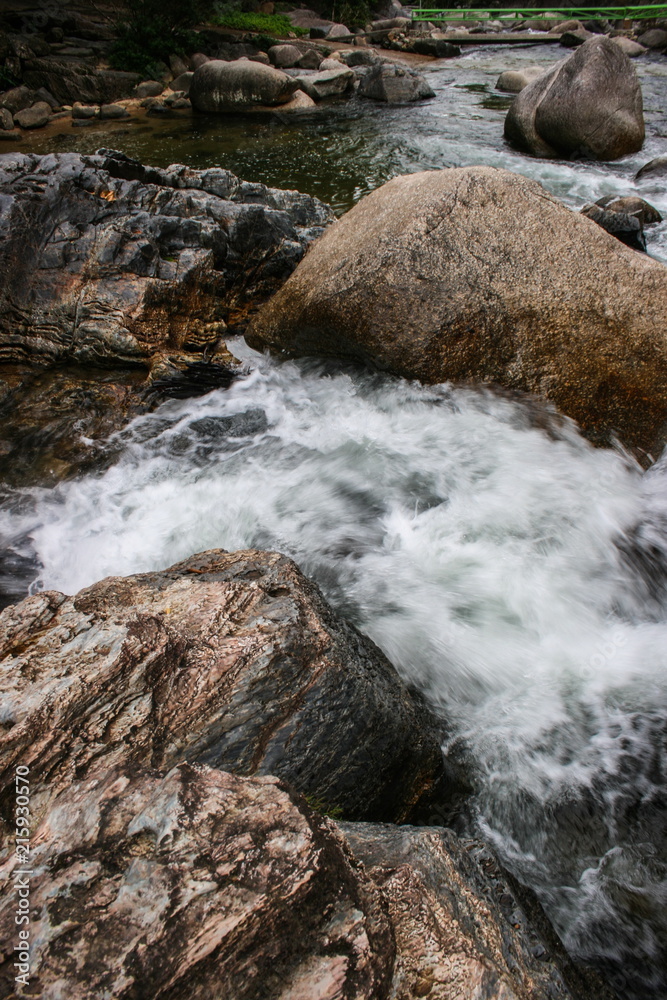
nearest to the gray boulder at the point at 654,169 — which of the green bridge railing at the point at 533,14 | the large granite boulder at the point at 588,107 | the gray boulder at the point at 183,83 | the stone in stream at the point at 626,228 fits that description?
the large granite boulder at the point at 588,107

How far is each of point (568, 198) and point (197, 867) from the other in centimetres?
966

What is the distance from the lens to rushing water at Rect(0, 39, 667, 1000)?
2.25 metres

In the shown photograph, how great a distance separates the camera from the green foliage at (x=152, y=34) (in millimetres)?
17672

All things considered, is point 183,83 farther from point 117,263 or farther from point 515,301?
point 515,301

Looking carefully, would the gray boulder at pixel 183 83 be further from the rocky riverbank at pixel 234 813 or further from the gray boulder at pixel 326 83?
the rocky riverbank at pixel 234 813

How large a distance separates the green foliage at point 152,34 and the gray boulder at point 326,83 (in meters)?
5.58

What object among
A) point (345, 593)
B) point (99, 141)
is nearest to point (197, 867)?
point (345, 593)

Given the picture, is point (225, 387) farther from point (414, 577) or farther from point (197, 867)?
point (197, 867)

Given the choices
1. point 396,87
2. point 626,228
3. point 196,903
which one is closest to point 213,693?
point 196,903

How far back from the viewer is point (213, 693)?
185 centimetres

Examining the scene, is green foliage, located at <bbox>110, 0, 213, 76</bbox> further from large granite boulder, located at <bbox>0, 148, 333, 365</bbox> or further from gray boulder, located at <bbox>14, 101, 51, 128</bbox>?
large granite boulder, located at <bbox>0, 148, 333, 365</bbox>

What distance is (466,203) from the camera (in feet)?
13.7

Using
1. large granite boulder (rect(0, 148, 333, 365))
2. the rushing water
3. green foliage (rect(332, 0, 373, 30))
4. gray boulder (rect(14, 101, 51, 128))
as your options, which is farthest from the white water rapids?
green foliage (rect(332, 0, 373, 30))

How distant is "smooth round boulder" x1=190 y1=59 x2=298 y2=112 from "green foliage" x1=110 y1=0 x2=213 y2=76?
423 cm
